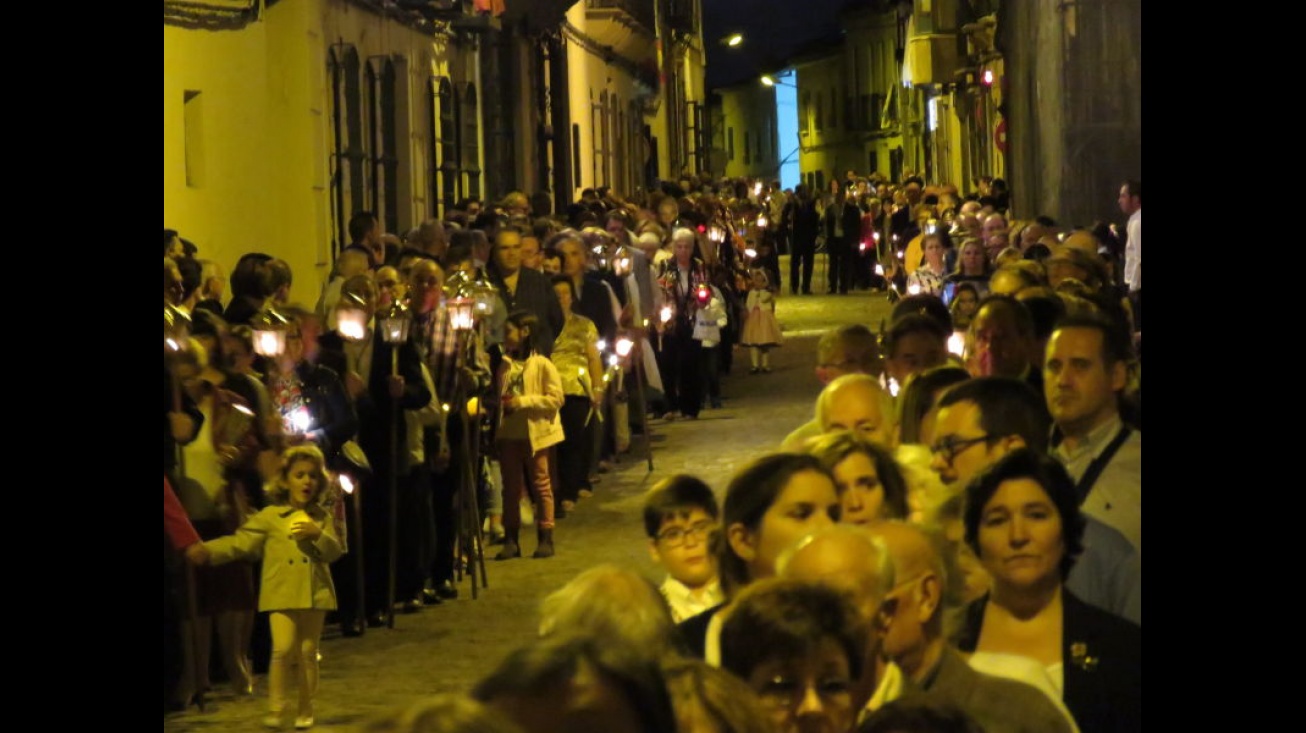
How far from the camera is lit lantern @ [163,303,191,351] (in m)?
11.4

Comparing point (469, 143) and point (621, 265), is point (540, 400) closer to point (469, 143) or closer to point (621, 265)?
point (621, 265)

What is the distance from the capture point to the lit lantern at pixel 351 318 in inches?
533

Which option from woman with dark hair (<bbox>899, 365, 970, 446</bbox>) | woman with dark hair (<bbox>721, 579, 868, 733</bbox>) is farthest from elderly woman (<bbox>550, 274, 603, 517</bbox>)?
woman with dark hair (<bbox>721, 579, 868, 733</bbox>)

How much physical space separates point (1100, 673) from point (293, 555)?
5.71m

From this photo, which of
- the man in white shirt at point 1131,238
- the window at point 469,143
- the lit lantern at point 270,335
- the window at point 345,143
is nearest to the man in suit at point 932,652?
the lit lantern at point 270,335

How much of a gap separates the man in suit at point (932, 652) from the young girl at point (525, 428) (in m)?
10.1

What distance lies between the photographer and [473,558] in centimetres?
1483

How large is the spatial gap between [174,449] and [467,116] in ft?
61.4

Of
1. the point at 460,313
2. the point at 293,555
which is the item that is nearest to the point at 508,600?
the point at 460,313

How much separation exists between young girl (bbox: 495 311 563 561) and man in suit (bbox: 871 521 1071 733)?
10.1 meters

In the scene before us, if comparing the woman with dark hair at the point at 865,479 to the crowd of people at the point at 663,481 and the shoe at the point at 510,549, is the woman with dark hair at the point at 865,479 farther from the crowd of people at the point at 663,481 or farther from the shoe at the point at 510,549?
the shoe at the point at 510,549

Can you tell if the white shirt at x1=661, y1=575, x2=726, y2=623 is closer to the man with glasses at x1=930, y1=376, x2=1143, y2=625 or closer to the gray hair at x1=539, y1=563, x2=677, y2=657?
the man with glasses at x1=930, y1=376, x2=1143, y2=625

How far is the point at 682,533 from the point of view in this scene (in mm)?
7285
